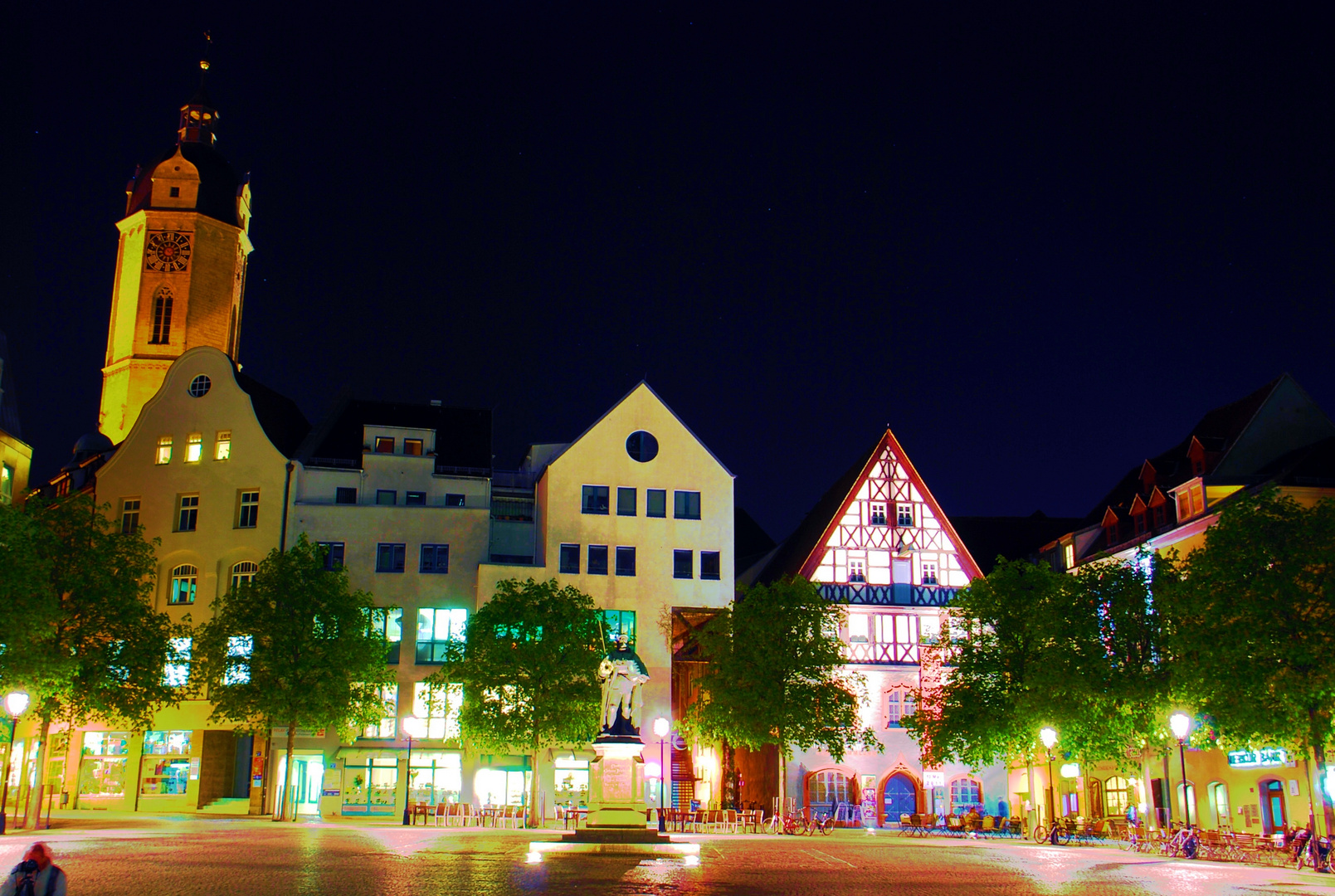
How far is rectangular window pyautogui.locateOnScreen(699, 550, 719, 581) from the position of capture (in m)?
63.2

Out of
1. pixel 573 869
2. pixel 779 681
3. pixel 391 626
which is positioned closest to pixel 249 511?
pixel 391 626

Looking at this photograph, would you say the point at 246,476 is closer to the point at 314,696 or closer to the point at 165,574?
the point at 165,574

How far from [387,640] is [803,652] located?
20.1 metres

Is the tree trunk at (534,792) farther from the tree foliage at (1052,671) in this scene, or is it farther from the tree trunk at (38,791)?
the tree trunk at (38,791)

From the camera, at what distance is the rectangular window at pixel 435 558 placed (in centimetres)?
6153

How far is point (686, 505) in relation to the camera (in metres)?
64.2

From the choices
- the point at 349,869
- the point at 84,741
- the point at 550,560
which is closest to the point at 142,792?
the point at 84,741

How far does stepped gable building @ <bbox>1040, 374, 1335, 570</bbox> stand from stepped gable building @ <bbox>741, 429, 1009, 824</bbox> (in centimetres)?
844

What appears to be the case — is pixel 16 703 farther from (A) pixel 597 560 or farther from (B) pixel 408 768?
(A) pixel 597 560

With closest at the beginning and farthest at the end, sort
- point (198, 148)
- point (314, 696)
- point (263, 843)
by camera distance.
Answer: point (263, 843) < point (314, 696) < point (198, 148)

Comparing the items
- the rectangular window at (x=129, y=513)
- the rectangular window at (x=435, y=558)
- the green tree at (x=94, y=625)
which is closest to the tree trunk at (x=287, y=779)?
the green tree at (x=94, y=625)

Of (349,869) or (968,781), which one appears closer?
(349,869)

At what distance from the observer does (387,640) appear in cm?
5938

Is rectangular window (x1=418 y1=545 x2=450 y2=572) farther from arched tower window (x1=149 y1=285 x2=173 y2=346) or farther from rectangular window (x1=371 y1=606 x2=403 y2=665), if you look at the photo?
arched tower window (x1=149 y1=285 x2=173 y2=346)
